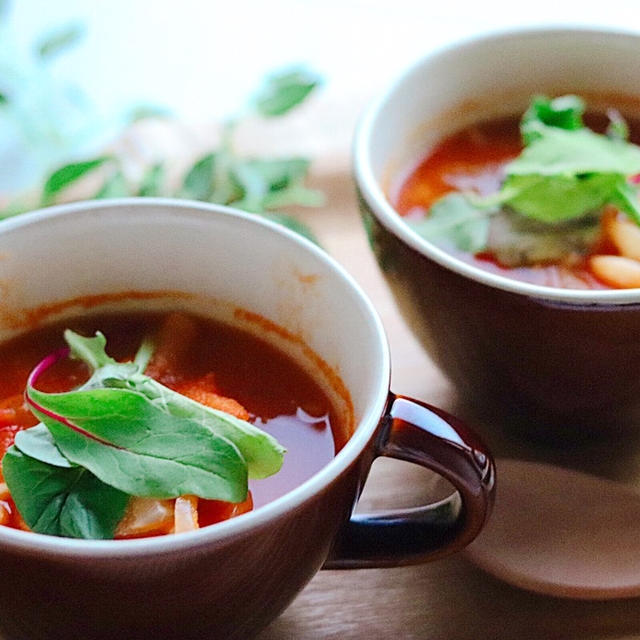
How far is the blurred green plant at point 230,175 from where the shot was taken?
1.42 m

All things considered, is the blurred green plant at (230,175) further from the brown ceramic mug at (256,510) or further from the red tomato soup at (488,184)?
the brown ceramic mug at (256,510)

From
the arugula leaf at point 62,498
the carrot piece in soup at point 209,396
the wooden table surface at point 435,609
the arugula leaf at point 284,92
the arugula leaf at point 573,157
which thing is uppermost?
the arugula leaf at point 62,498

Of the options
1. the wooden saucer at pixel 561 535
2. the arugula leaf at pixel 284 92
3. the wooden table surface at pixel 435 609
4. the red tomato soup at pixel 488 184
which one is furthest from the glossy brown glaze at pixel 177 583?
the arugula leaf at pixel 284 92

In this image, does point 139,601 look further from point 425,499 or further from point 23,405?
point 425,499

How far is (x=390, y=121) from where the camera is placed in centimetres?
137

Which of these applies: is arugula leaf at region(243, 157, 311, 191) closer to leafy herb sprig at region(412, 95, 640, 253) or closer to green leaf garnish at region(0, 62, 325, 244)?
green leaf garnish at region(0, 62, 325, 244)

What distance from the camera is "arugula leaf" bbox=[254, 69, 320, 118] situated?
1.59 m

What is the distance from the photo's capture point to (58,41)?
1.71 metres

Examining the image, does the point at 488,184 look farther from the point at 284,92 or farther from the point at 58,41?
the point at 58,41

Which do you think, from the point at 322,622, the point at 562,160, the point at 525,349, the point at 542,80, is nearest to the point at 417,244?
the point at 525,349

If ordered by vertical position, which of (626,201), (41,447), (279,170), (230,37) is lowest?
(230,37)

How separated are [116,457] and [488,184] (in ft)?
2.41

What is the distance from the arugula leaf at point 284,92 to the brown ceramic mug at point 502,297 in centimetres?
23

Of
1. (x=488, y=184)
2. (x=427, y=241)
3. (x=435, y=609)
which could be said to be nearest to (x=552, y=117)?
(x=488, y=184)
